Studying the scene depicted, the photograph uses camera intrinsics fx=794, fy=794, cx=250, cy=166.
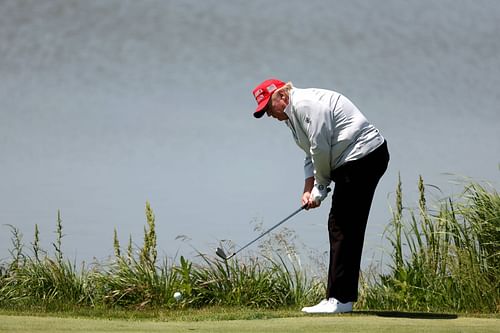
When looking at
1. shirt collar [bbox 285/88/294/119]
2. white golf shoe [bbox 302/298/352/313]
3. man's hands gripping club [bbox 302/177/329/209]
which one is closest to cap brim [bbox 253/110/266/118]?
shirt collar [bbox 285/88/294/119]

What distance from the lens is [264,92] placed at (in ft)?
20.4

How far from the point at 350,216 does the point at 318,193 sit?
314 millimetres

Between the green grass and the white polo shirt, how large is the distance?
111cm

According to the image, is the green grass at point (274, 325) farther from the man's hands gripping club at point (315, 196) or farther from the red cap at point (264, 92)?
the red cap at point (264, 92)

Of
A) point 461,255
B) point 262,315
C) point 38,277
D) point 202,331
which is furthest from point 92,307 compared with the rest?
point 461,255

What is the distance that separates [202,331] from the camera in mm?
5406

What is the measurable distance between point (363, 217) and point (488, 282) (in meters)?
2.14

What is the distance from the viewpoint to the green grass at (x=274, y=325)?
5.44m

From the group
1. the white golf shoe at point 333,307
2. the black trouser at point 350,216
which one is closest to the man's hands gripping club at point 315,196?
the black trouser at point 350,216

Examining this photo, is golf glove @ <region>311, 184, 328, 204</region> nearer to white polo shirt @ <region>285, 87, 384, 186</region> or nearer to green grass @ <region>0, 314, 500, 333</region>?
white polo shirt @ <region>285, 87, 384, 186</region>

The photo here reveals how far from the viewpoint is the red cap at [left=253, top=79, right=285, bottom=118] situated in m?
6.19

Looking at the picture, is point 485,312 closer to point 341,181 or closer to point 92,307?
point 341,181

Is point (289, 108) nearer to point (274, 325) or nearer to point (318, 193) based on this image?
point (318, 193)

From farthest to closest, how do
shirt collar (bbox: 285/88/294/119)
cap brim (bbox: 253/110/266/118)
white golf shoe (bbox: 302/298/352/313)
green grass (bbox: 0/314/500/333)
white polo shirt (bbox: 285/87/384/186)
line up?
white golf shoe (bbox: 302/298/352/313), cap brim (bbox: 253/110/266/118), shirt collar (bbox: 285/88/294/119), white polo shirt (bbox: 285/87/384/186), green grass (bbox: 0/314/500/333)
